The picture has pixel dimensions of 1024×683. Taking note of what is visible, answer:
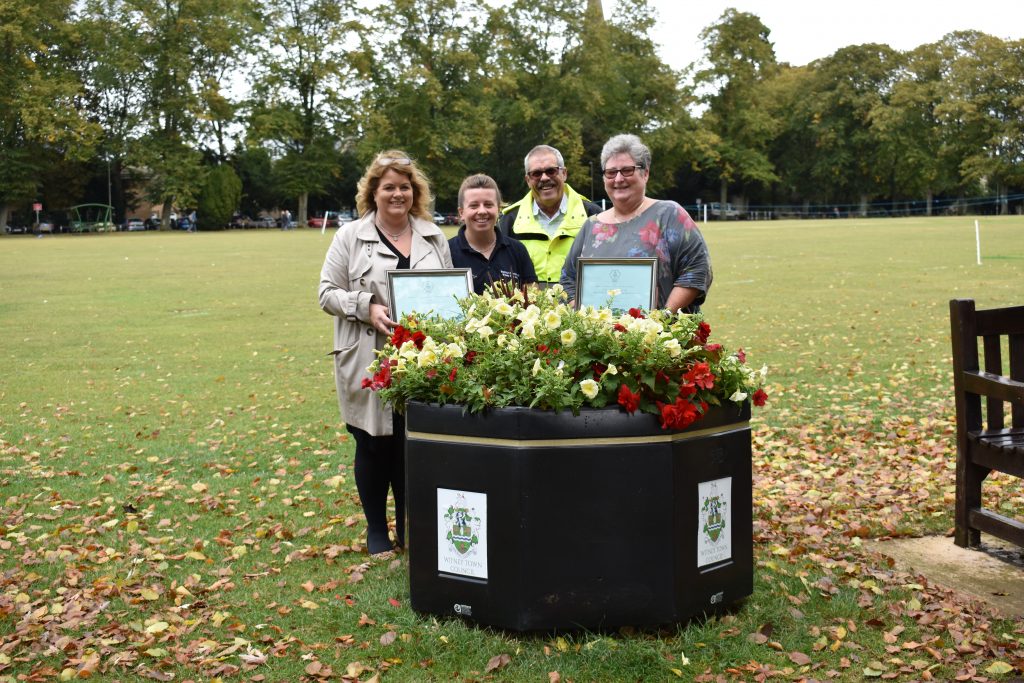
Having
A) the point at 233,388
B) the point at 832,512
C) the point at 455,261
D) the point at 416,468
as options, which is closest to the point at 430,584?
the point at 416,468

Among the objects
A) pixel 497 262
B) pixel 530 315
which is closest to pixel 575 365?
pixel 530 315

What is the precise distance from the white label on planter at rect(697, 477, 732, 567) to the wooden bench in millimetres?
1528

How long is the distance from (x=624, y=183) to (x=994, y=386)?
6.74ft

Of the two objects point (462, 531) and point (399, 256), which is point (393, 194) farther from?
point (462, 531)

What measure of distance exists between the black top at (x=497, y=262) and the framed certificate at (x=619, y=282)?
71 cm

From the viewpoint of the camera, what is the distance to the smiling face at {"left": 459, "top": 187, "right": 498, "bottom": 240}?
5.70m

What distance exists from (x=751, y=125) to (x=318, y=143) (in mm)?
31174

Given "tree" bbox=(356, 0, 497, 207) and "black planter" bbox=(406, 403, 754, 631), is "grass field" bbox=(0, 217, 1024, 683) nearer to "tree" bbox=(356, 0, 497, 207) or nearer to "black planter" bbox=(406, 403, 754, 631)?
"black planter" bbox=(406, 403, 754, 631)

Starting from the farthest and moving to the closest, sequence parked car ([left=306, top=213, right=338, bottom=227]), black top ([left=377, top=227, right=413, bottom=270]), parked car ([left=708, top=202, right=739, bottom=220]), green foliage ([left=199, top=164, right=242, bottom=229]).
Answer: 1. parked car ([left=708, top=202, right=739, bottom=220])
2. parked car ([left=306, top=213, right=338, bottom=227])
3. green foliage ([left=199, top=164, right=242, bottom=229])
4. black top ([left=377, top=227, right=413, bottom=270])

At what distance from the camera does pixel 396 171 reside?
18.8 ft

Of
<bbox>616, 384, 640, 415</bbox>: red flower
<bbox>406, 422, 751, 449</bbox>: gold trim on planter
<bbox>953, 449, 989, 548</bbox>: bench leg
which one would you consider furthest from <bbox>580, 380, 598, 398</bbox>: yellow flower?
<bbox>953, 449, 989, 548</bbox>: bench leg

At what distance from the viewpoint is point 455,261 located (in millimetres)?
5949

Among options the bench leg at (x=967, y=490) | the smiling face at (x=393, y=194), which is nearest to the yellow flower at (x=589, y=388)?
the smiling face at (x=393, y=194)

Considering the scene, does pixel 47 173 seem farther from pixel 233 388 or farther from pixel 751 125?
pixel 233 388
